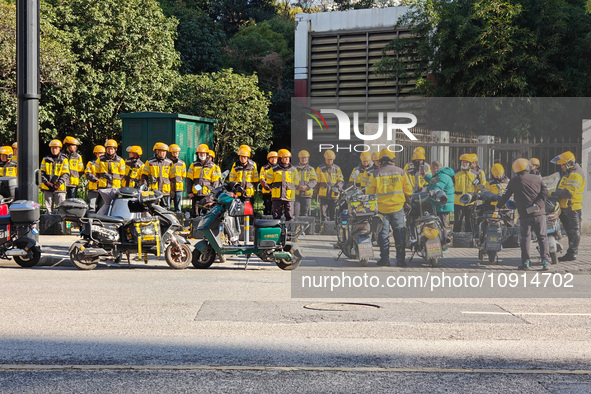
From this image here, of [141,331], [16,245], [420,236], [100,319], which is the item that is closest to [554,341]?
[141,331]

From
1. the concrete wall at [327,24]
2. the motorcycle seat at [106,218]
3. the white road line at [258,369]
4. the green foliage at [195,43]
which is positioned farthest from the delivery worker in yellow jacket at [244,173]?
the green foliage at [195,43]

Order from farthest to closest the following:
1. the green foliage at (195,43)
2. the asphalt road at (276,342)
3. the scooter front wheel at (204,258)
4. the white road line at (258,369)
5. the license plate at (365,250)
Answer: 1. the green foliage at (195,43)
2. the license plate at (365,250)
3. the scooter front wheel at (204,258)
4. the white road line at (258,369)
5. the asphalt road at (276,342)

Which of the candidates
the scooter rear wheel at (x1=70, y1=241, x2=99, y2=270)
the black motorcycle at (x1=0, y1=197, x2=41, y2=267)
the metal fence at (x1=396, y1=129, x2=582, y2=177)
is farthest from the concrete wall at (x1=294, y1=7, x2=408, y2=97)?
the scooter rear wheel at (x1=70, y1=241, x2=99, y2=270)

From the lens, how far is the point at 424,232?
13211 millimetres

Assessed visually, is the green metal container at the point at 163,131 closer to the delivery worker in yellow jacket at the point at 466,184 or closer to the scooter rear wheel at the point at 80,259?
the delivery worker in yellow jacket at the point at 466,184

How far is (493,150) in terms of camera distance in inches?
660

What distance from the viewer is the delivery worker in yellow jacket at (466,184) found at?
47.3 ft

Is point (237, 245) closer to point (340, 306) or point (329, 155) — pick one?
point (340, 306)

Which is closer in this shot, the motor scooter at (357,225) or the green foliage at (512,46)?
the motor scooter at (357,225)

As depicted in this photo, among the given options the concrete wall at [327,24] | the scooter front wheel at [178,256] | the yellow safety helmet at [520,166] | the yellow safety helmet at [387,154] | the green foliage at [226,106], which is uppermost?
the concrete wall at [327,24]

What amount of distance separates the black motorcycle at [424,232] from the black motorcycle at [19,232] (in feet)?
20.3

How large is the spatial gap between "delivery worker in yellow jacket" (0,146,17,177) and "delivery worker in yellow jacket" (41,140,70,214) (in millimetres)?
725

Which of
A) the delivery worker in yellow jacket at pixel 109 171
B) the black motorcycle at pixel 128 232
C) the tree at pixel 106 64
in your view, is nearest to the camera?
the black motorcycle at pixel 128 232

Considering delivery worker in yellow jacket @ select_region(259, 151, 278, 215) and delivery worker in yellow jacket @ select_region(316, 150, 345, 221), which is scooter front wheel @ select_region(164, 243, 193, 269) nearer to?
delivery worker in yellow jacket @ select_region(259, 151, 278, 215)
